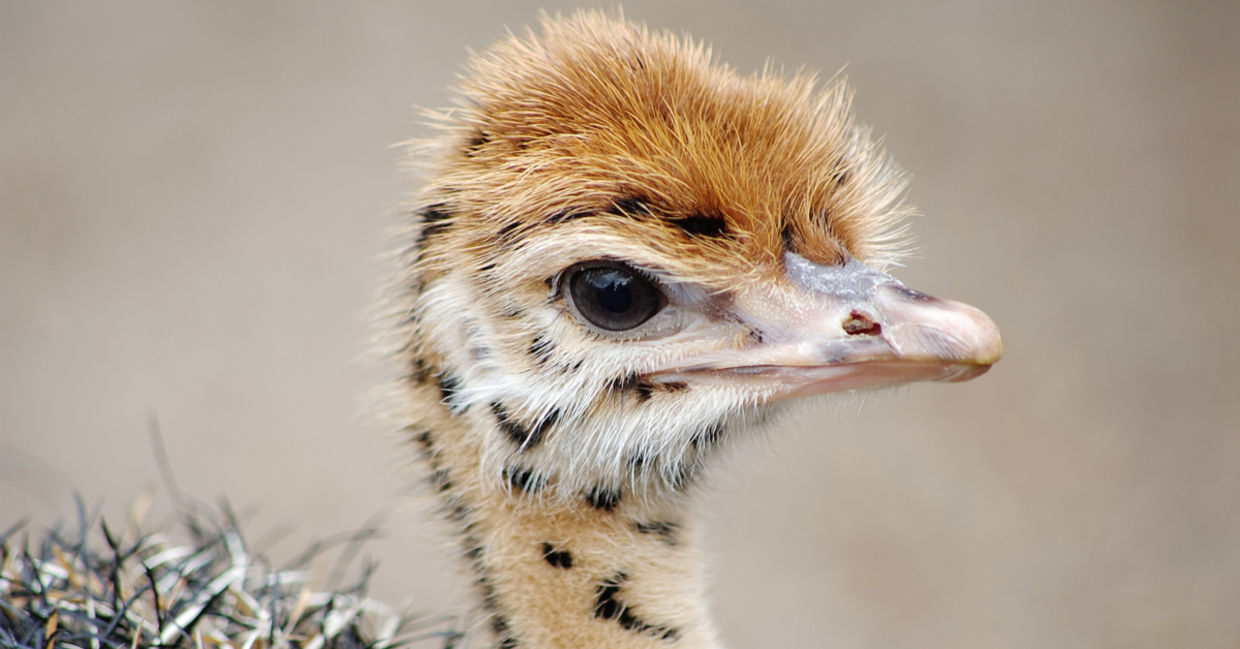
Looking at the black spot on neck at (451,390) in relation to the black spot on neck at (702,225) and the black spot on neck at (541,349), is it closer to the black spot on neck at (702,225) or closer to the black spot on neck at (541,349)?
the black spot on neck at (541,349)

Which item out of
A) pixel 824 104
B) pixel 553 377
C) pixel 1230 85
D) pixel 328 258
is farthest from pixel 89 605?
pixel 1230 85

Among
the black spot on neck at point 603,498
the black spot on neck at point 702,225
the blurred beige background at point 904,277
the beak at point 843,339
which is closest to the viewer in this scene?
the beak at point 843,339

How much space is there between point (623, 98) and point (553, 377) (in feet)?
1.16

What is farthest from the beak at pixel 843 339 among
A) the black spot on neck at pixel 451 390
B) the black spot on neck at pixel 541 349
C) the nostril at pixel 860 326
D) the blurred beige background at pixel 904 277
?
the blurred beige background at pixel 904 277

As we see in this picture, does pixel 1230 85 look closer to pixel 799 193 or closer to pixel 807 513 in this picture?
pixel 807 513

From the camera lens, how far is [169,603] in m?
1.41

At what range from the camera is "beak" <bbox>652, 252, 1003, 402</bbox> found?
1.19 meters

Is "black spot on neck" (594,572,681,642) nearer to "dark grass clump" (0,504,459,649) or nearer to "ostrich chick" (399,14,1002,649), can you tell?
"ostrich chick" (399,14,1002,649)

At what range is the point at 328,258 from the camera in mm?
3578

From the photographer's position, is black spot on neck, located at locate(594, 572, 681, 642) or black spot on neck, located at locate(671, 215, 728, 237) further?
black spot on neck, located at locate(594, 572, 681, 642)

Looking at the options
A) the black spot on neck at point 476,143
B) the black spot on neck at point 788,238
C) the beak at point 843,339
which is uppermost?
the black spot on neck at point 476,143

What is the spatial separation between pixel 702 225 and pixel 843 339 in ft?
0.71

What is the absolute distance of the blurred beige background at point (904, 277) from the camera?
11.4 feet

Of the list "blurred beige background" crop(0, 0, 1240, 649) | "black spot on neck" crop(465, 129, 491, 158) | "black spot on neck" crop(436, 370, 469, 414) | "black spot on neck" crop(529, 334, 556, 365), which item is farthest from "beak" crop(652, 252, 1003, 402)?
"blurred beige background" crop(0, 0, 1240, 649)
